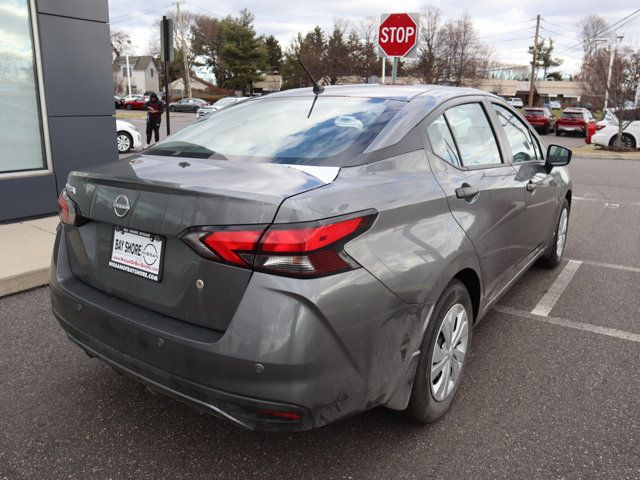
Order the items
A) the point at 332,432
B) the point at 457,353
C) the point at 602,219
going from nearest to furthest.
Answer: the point at 332,432, the point at 457,353, the point at 602,219

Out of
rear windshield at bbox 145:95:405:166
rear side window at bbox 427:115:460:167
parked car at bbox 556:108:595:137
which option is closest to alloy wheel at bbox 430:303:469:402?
rear side window at bbox 427:115:460:167

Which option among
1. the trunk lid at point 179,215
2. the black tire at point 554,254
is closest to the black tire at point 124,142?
the black tire at point 554,254

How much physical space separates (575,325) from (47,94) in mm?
6406

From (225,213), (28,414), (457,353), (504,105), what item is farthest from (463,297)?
(28,414)

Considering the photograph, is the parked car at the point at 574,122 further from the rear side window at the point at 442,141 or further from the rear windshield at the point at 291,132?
the rear windshield at the point at 291,132

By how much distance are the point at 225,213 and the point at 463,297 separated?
1.40m

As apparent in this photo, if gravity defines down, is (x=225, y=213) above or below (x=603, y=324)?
above

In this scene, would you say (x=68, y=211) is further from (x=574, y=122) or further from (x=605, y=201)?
(x=574, y=122)

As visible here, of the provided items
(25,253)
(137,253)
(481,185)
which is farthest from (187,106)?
(137,253)

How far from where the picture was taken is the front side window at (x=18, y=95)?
21.2ft

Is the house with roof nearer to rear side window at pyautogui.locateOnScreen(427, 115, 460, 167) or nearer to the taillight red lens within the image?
rear side window at pyautogui.locateOnScreen(427, 115, 460, 167)

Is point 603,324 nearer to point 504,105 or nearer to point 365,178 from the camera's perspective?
point 504,105

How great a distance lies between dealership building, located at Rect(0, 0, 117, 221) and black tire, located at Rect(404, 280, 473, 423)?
5.81 meters

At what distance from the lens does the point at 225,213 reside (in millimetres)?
1990
